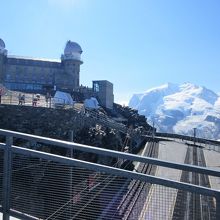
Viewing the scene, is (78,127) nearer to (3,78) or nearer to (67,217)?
(67,217)

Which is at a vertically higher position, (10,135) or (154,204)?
(10,135)

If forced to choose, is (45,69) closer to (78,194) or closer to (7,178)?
(7,178)

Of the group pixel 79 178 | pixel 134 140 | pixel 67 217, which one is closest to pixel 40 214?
pixel 67 217

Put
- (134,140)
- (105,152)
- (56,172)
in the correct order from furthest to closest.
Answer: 1. (134,140)
2. (56,172)
3. (105,152)

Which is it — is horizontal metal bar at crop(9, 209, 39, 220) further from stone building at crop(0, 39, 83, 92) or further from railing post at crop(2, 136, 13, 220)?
stone building at crop(0, 39, 83, 92)

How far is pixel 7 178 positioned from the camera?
15.3 feet

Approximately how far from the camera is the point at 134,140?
48.4 meters

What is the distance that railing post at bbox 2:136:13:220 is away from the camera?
183 inches

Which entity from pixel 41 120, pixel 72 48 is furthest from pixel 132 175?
pixel 72 48

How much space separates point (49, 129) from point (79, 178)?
2776 cm

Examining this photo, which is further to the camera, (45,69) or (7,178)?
(45,69)

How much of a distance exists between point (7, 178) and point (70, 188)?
714 millimetres

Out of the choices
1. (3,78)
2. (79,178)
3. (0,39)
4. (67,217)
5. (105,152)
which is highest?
(0,39)

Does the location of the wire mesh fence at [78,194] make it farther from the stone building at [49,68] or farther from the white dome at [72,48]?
the white dome at [72,48]
